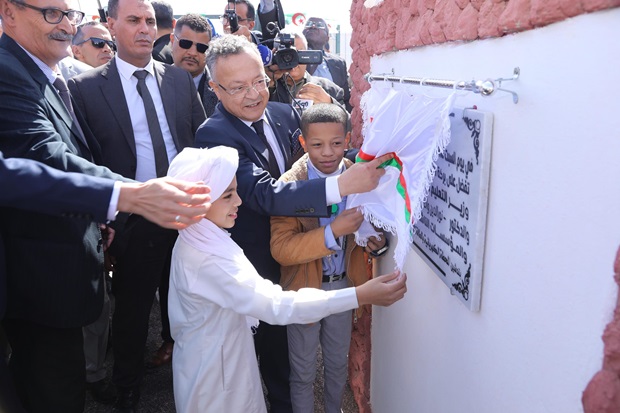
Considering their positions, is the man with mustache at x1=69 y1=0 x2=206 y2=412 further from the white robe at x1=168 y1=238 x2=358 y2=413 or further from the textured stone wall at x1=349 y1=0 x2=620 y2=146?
the textured stone wall at x1=349 y1=0 x2=620 y2=146

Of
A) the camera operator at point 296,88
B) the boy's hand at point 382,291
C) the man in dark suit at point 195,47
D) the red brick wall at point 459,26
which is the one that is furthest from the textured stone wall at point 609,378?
the man in dark suit at point 195,47

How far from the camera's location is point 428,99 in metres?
1.45

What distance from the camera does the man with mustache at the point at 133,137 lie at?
2.79 meters

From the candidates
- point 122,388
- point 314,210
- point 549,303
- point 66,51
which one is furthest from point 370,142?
point 122,388

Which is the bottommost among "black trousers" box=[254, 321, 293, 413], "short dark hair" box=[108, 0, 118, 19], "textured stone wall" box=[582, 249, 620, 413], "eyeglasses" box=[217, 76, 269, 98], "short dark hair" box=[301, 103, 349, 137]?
"black trousers" box=[254, 321, 293, 413]

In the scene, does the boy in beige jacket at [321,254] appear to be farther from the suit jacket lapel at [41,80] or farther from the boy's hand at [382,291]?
the suit jacket lapel at [41,80]

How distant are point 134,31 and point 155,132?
62 centimetres

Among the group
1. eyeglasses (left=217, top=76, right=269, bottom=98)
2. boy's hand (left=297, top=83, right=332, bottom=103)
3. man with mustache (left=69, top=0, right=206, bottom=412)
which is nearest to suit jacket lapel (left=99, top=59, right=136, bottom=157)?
man with mustache (left=69, top=0, right=206, bottom=412)

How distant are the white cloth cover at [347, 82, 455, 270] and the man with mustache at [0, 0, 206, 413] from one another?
41.7 inches

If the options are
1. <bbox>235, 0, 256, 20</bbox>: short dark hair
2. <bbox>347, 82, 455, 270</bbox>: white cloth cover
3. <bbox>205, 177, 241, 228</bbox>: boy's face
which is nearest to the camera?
<bbox>347, 82, 455, 270</bbox>: white cloth cover

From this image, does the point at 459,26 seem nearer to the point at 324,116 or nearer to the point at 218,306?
the point at 324,116

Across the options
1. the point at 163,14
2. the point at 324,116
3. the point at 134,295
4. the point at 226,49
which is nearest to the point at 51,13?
the point at 226,49

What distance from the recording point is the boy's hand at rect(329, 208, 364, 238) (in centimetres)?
202

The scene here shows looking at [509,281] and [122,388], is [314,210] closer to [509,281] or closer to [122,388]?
[509,281]
